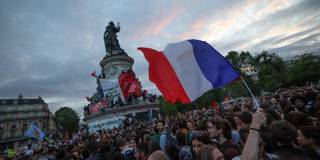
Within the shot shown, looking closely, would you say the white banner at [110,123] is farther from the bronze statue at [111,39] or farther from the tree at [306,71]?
the tree at [306,71]

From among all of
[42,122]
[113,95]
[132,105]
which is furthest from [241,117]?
[42,122]

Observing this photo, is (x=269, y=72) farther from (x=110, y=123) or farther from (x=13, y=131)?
(x=13, y=131)

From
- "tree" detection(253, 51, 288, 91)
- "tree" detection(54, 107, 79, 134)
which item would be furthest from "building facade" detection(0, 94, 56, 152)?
"tree" detection(253, 51, 288, 91)

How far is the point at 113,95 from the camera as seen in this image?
2761cm

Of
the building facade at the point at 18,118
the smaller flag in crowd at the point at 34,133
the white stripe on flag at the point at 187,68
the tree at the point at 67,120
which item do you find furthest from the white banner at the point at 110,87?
the tree at the point at 67,120

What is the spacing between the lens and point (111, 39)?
41500 millimetres

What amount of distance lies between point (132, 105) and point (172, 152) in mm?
26583

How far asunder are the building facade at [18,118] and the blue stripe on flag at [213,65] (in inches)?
2959

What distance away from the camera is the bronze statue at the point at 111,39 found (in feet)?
135

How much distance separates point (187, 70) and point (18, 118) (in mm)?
93717

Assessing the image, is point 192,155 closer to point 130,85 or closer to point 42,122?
point 130,85

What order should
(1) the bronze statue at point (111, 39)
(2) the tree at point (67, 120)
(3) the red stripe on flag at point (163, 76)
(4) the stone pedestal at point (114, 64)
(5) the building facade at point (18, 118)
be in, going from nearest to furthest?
(3) the red stripe on flag at point (163, 76)
(4) the stone pedestal at point (114, 64)
(1) the bronze statue at point (111, 39)
(5) the building facade at point (18, 118)
(2) the tree at point (67, 120)

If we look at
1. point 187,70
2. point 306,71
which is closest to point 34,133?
point 187,70

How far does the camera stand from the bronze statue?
135 feet
